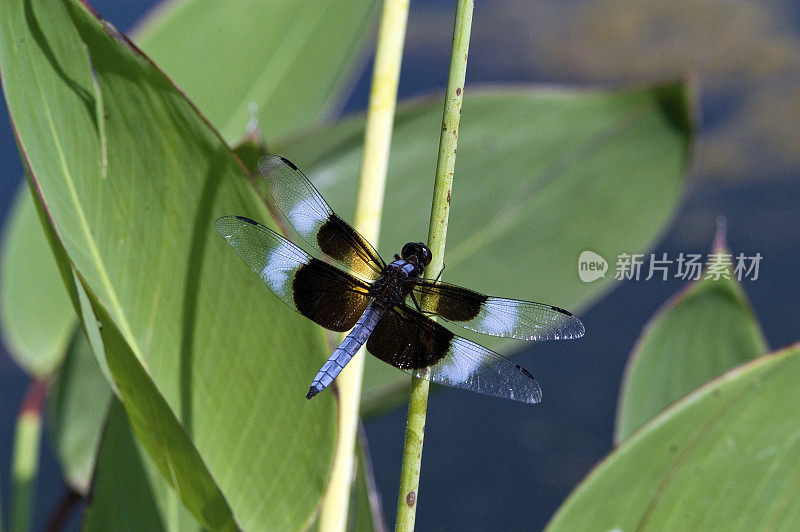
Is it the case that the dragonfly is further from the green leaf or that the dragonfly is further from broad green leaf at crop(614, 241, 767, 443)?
the green leaf

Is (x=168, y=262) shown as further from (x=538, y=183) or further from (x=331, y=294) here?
(x=538, y=183)

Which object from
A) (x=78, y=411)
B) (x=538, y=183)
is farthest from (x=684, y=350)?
(x=78, y=411)

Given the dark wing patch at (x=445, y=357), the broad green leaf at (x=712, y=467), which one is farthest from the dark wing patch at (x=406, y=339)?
the broad green leaf at (x=712, y=467)

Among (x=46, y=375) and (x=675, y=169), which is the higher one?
(x=675, y=169)

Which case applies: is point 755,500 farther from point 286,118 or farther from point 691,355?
point 286,118

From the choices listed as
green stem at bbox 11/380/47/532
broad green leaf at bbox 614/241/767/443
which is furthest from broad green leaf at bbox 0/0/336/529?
green stem at bbox 11/380/47/532

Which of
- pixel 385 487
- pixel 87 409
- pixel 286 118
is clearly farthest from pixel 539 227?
pixel 385 487

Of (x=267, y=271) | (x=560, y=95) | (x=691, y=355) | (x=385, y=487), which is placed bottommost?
(x=385, y=487)
